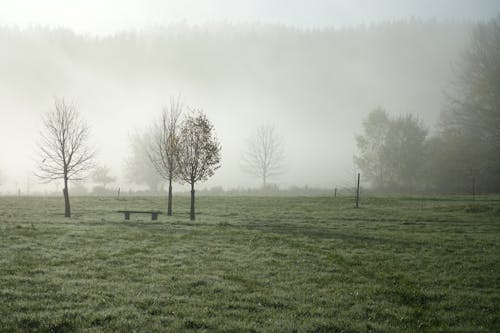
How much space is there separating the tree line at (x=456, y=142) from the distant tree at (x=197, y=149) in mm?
33728

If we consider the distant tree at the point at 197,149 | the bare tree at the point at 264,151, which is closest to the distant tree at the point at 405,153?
the bare tree at the point at 264,151

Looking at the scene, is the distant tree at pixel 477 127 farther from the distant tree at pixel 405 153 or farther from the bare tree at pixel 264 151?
the bare tree at pixel 264 151

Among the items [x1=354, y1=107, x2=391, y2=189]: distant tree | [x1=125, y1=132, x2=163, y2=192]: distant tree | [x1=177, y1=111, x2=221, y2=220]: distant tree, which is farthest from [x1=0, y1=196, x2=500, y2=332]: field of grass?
[x1=125, y1=132, x2=163, y2=192]: distant tree

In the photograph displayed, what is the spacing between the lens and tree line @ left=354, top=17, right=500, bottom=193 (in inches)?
2105

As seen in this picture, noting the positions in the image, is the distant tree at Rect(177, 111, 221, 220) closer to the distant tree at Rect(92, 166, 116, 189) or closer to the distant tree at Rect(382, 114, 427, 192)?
the distant tree at Rect(382, 114, 427, 192)

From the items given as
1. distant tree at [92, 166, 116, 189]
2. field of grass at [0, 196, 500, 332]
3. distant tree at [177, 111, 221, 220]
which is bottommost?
field of grass at [0, 196, 500, 332]

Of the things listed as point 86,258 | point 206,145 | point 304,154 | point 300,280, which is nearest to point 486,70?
point 206,145

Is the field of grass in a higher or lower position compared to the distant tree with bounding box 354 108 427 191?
lower

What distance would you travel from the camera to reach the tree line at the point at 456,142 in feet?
175

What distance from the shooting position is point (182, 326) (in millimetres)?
8969

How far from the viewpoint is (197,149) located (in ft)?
107

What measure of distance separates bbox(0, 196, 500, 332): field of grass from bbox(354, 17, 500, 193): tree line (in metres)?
28.9

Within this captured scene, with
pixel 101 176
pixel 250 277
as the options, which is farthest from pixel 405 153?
pixel 101 176

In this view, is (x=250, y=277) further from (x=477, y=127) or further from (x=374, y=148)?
(x=374, y=148)
